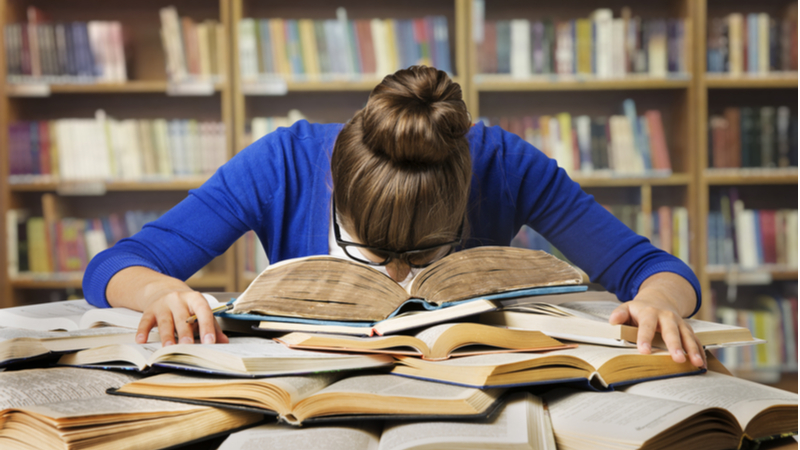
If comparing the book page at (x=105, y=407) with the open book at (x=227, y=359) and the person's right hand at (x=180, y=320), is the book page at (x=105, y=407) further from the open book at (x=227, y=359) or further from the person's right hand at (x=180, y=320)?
the person's right hand at (x=180, y=320)

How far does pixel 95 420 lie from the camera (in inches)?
11.7

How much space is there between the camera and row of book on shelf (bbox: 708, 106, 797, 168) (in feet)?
6.81

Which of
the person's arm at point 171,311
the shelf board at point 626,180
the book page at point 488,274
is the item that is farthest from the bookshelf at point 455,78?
the book page at point 488,274

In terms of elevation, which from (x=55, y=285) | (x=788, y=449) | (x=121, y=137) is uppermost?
(x=121, y=137)

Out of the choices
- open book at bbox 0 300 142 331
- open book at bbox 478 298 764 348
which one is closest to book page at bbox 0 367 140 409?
open book at bbox 0 300 142 331

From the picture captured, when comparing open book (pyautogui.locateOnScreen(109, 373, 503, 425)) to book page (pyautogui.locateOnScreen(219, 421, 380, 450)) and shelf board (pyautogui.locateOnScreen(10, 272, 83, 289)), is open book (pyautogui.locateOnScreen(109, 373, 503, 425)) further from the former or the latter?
shelf board (pyautogui.locateOnScreen(10, 272, 83, 289))

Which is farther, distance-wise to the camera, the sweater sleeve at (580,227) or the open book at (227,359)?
the sweater sleeve at (580,227)

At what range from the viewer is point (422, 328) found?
485 millimetres

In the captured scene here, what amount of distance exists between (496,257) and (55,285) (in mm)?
2120

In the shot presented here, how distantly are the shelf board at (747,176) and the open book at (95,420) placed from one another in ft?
7.09

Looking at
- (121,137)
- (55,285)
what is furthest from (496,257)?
(55,285)

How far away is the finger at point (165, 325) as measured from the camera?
1.75 feet

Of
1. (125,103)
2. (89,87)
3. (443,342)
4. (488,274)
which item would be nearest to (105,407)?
(443,342)

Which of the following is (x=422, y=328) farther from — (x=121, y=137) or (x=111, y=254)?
(x=121, y=137)
